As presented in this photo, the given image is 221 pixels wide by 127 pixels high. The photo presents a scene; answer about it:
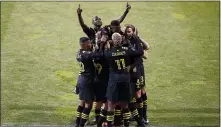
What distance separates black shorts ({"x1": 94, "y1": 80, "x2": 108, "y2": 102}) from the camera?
9.69 m

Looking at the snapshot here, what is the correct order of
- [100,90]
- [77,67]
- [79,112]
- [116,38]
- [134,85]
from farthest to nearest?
[77,67] → [79,112] → [134,85] → [100,90] → [116,38]

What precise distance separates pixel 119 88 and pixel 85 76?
0.65 meters

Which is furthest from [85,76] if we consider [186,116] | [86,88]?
[186,116]

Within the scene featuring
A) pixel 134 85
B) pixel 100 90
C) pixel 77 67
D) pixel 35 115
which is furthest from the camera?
pixel 77 67

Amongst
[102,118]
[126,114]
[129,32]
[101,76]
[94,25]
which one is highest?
[94,25]

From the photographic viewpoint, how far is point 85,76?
9.61 meters

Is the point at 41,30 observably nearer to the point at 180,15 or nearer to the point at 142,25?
the point at 142,25

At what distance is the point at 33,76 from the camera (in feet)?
42.1

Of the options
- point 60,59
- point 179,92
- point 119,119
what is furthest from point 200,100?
point 60,59

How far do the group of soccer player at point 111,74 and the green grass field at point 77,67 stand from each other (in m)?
1.12

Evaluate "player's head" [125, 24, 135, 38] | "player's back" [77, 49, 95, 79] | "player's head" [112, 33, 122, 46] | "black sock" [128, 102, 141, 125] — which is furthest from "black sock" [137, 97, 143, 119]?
"player's head" [112, 33, 122, 46]

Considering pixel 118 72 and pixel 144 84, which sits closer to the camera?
pixel 118 72

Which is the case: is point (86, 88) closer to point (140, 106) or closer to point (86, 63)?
point (86, 63)

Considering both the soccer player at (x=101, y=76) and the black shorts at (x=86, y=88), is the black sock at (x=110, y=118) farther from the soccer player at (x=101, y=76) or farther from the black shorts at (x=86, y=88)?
the black shorts at (x=86, y=88)
